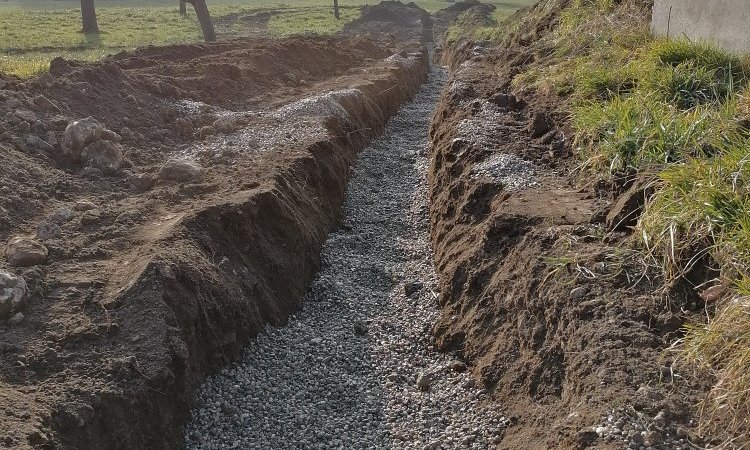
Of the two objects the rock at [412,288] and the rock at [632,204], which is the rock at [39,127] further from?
the rock at [632,204]

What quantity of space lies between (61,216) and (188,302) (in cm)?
211

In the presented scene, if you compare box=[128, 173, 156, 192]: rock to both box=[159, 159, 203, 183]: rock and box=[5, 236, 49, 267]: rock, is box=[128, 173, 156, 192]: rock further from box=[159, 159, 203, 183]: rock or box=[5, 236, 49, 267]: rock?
box=[5, 236, 49, 267]: rock

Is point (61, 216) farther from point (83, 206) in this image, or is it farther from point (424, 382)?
point (424, 382)

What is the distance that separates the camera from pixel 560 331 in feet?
17.3

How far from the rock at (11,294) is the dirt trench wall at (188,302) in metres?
0.62

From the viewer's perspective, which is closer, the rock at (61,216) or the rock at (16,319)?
the rock at (16,319)

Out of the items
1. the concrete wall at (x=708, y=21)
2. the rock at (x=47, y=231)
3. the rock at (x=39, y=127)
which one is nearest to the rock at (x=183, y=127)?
the rock at (x=39, y=127)

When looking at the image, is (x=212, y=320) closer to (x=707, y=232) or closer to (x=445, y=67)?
(x=707, y=232)

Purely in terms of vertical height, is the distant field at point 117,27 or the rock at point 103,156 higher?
the distant field at point 117,27

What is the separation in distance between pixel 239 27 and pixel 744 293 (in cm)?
3118

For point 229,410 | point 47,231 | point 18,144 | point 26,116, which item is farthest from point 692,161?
point 26,116

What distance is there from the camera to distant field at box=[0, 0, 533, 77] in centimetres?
2036

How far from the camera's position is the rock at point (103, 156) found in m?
8.36

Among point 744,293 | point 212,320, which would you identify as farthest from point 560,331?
point 212,320
